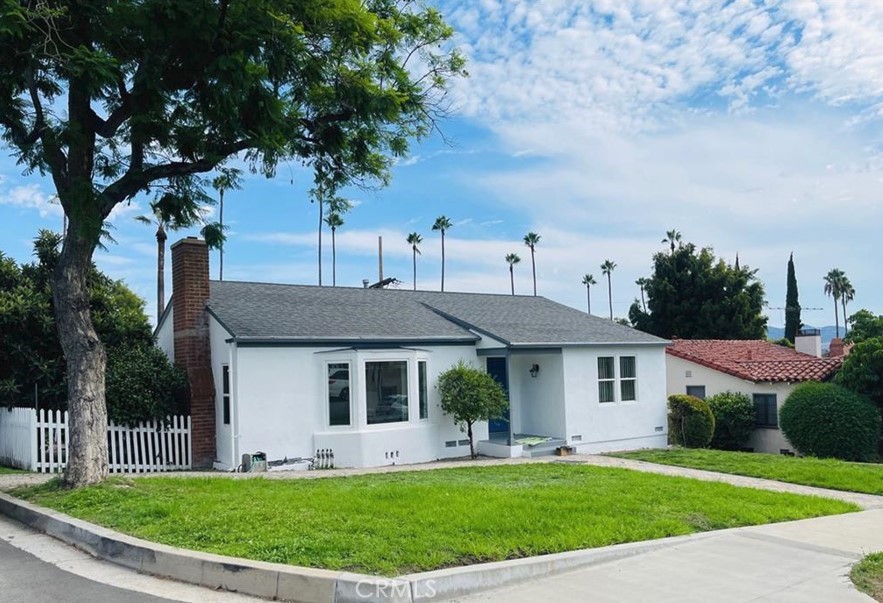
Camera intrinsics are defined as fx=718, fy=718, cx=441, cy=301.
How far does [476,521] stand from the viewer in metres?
7.68

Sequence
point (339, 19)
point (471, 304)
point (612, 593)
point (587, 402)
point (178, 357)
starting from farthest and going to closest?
point (471, 304) → point (587, 402) → point (178, 357) → point (339, 19) → point (612, 593)

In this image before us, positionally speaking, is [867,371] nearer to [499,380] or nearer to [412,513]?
[499,380]

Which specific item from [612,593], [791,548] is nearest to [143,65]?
[612,593]

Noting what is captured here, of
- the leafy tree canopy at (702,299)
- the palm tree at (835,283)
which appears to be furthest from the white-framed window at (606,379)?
the palm tree at (835,283)

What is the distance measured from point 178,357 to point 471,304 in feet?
29.5

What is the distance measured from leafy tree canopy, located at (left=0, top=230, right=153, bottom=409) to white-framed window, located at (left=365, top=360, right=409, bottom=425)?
5.69 metres

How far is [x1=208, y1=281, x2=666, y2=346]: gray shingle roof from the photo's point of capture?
16047 millimetres

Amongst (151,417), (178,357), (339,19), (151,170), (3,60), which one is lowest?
(151,417)

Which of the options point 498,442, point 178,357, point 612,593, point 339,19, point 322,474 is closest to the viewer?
point 612,593

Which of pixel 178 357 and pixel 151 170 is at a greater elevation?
pixel 151 170

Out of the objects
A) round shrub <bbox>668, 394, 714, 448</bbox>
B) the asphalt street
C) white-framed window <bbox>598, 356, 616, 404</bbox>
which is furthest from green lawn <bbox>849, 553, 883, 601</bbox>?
round shrub <bbox>668, 394, 714, 448</bbox>

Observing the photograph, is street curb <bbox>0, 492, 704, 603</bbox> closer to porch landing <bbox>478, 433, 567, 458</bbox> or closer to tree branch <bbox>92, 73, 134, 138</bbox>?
tree branch <bbox>92, 73, 134, 138</bbox>

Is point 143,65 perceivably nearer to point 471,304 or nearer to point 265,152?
point 265,152

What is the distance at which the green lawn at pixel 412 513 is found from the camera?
21.7ft
